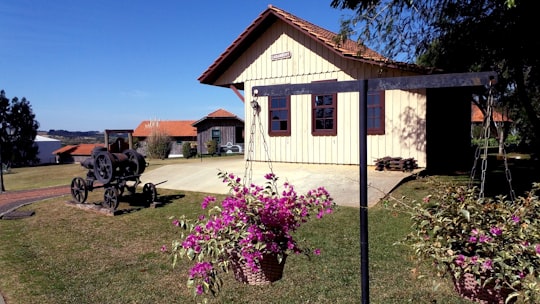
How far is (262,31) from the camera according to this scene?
A: 14891 mm

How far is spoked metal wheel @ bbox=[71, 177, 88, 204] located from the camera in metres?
10.3

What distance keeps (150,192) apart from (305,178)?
433 centimetres

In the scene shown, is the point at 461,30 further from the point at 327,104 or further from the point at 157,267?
the point at 157,267

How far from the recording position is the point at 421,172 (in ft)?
37.9

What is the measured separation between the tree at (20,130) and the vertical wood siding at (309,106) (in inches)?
1451

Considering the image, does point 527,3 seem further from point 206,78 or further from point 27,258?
point 206,78

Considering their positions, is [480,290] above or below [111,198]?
above

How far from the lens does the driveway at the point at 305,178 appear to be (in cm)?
958

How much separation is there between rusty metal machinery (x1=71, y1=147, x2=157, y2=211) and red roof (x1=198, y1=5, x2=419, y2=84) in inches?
263

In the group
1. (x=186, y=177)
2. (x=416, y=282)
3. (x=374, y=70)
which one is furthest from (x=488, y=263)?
(x=186, y=177)

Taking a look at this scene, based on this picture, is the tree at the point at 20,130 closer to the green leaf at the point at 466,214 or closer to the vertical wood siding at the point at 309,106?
the vertical wood siding at the point at 309,106

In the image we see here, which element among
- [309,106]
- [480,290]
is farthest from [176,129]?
[480,290]

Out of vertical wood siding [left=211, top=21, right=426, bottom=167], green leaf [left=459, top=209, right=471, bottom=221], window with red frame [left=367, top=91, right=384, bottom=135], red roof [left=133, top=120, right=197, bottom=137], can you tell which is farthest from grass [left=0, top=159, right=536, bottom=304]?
red roof [left=133, top=120, right=197, bottom=137]

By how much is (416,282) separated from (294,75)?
1062cm
